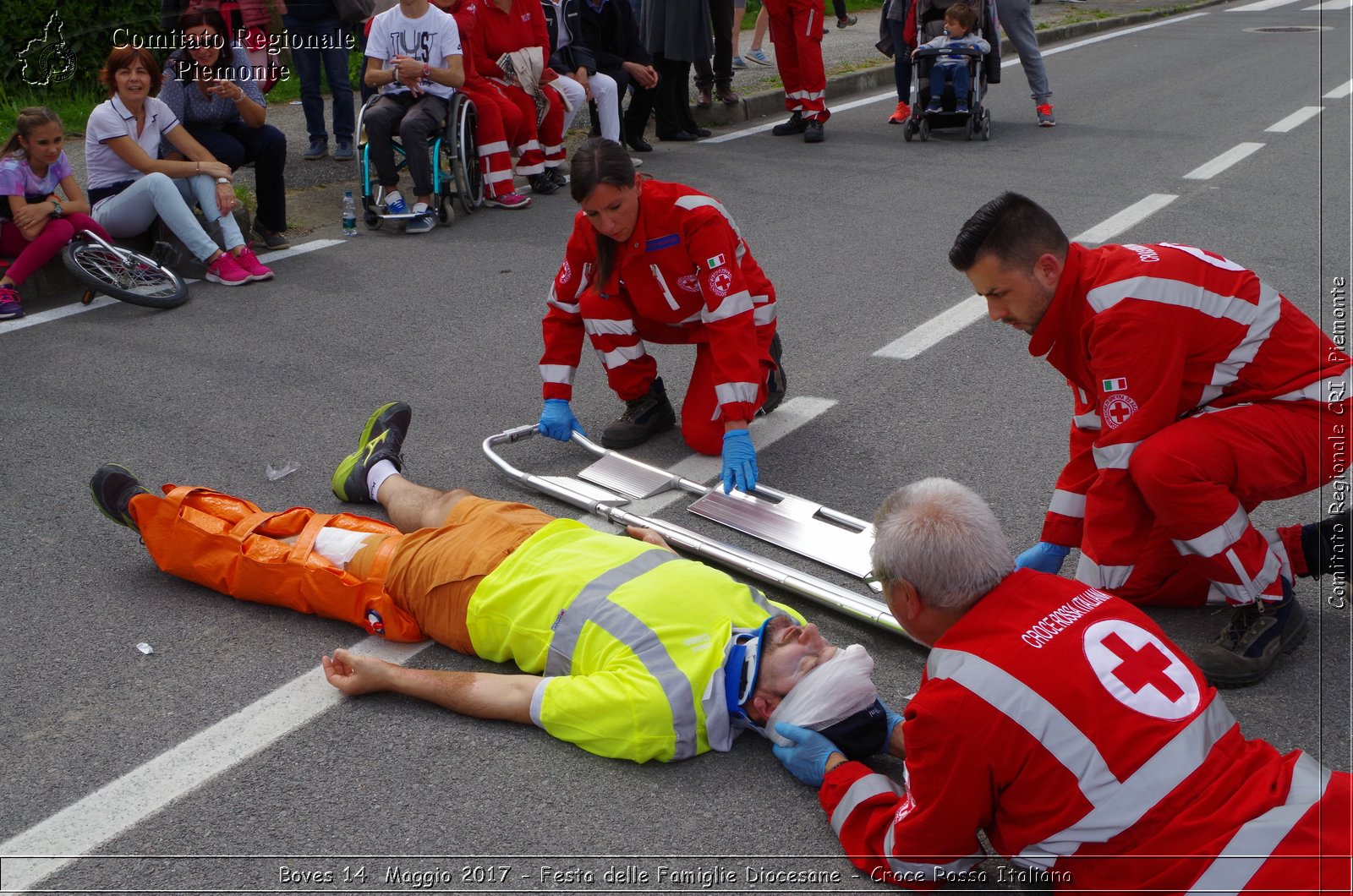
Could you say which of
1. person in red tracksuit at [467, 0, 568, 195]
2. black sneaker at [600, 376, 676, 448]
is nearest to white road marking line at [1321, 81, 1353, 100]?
person in red tracksuit at [467, 0, 568, 195]

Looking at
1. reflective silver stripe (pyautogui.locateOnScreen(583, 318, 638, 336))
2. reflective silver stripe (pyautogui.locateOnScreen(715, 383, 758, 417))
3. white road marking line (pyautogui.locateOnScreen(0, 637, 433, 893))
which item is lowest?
white road marking line (pyautogui.locateOnScreen(0, 637, 433, 893))

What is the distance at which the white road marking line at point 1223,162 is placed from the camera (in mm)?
9031

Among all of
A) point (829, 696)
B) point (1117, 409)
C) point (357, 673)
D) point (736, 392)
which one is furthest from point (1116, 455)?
point (357, 673)

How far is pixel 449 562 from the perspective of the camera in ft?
11.6

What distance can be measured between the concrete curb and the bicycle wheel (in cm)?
633

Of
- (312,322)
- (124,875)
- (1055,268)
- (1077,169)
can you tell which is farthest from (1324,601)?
(1077,169)

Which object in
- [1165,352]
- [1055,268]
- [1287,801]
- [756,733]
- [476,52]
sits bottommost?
[756,733]

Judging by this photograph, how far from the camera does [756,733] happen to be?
125 inches

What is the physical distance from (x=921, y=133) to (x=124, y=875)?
956cm

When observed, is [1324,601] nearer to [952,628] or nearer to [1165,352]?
[1165,352]

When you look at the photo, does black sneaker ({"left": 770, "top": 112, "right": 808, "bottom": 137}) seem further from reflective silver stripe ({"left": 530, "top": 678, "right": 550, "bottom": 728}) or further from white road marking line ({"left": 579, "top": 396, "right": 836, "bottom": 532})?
reflective silver stripe ({"left": 530, "top": 678, "right": 550, "bottom": 728})

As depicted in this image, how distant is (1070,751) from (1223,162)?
27.7 feet

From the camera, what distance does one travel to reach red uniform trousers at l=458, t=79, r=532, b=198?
857 cm

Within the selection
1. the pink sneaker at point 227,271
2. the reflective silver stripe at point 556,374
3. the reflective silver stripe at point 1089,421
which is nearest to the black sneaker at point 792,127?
the pink sneaker at point 227,271
